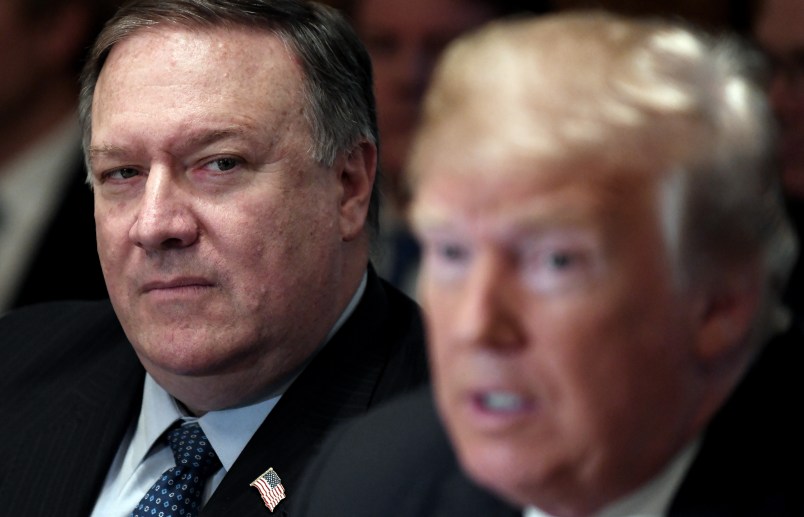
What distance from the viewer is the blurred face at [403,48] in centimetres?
229

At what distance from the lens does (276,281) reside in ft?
6.34

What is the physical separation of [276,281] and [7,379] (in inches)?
28.9

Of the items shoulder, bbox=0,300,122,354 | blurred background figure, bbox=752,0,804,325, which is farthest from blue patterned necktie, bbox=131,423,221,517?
blurred background figure, bbox=752,0,804,325

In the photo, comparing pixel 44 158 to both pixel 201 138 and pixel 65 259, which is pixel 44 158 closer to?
pixel 65 259

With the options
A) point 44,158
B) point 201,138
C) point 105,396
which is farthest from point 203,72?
point 44,158

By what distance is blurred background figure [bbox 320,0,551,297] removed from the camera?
7.49ft

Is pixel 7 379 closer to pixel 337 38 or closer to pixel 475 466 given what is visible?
pixel 337 38

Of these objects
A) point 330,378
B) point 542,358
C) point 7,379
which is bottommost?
point 7,379

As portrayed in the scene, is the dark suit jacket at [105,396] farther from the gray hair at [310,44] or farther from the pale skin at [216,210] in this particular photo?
the gray hair at [310,44]

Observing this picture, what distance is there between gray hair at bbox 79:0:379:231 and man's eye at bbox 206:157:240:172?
0.40 feet

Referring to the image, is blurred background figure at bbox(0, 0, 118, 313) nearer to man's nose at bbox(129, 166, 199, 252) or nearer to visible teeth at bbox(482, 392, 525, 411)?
man's nose at bbox(129, 166, 199, 252)

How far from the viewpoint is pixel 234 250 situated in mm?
1919

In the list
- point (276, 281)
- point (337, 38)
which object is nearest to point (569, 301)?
point (276, 281)

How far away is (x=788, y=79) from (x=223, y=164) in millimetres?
840
